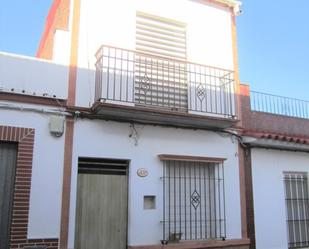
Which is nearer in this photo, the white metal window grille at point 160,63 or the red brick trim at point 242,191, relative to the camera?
the white metal window grille at point 160,63

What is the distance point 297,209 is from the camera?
34.5ft

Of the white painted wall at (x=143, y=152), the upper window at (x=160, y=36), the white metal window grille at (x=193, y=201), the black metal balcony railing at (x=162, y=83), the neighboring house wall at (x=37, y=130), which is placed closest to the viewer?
the neighboring house wall at (x=37, y=130)

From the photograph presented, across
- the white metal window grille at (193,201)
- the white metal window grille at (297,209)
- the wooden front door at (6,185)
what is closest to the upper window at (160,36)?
the white metal window grille at (193,201)

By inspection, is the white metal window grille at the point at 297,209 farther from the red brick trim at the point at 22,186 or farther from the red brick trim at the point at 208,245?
the red brick trim at the point at 22,186

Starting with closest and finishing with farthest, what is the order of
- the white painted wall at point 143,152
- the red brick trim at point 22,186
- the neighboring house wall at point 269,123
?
1. the red brick trim at point 22,186
2. the white painted wall at point 143,152
3. the neighboring house wall at point 269,123

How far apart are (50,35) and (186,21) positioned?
13.2 ft

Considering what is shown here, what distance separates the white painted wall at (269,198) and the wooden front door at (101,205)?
11.9 feet

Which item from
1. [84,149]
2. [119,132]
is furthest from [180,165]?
[84,149]

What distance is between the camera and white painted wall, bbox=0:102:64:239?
284 inches

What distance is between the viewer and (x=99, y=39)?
8578mm

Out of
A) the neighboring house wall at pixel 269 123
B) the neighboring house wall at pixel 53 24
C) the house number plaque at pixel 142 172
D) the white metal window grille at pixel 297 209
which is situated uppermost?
the neighboring house wall at pixel 53 24

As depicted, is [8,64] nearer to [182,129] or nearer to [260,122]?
[182,129]

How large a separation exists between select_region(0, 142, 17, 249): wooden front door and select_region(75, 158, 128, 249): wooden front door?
4.28ft

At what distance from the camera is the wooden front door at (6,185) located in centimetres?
708
